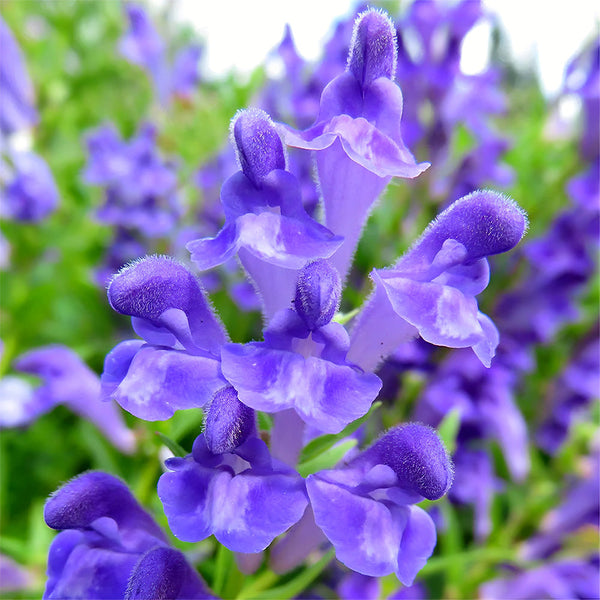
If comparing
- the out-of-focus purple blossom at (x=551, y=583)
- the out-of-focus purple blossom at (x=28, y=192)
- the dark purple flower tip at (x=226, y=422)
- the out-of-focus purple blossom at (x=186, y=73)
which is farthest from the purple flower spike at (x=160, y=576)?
the out-of-focus purple blossom at (x=186, y=73)

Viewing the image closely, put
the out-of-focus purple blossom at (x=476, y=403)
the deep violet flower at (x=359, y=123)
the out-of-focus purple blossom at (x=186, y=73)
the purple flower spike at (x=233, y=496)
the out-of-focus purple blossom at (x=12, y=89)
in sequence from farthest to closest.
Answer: the out-of-focus purple blossom at (x=186, y=73)
the out-of-focus purple blossom at (x=12, y=89)
the out-of-focus purple blossom at (x=476, y=403)
the deep violet flower at (x=359, y=123)
the purple flower spike at (x=233, y=496)

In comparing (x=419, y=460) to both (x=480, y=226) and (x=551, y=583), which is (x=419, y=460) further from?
(x=551, y=583)

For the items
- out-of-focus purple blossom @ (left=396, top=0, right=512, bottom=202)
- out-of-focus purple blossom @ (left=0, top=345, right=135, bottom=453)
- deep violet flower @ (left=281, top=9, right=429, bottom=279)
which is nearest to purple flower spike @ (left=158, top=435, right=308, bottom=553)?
deep violet flower @ (left=281, top=9, right=429, bottom=279)

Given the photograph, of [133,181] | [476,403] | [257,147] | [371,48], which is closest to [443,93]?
[476,403]

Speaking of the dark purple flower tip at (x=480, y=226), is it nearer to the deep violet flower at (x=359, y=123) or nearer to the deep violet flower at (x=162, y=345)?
the deep violet flower at (x=359, y=123)

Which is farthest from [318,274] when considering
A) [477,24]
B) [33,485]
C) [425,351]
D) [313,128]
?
[33,485]
